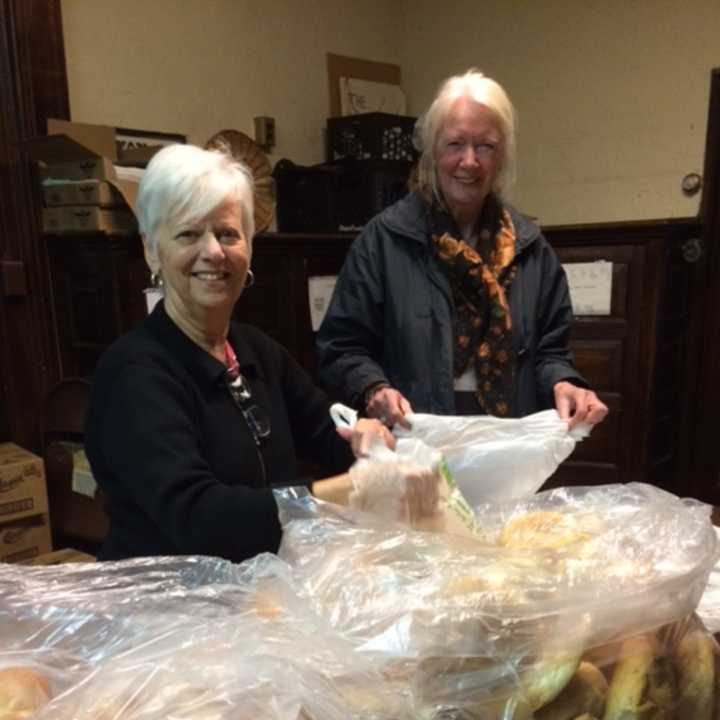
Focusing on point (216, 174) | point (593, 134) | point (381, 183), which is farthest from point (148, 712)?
point (593, 134)

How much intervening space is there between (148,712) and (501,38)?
3578 millimetres

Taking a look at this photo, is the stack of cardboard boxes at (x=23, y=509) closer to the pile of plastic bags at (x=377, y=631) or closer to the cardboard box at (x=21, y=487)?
the cardboard box at (x=21, y=487)

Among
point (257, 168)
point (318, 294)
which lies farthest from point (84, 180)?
point (318, 294)

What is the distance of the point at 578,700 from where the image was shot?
52cm

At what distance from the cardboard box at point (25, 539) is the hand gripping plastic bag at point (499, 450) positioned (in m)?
1.66

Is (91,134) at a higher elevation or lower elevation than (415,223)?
higher

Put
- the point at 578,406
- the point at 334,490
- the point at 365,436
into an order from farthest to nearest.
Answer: the point at 578,406, the point at 365,436, the point at 334,490

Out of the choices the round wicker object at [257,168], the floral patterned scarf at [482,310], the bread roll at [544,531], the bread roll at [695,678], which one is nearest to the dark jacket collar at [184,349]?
the bread roll at [544,531]

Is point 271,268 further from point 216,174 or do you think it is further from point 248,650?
point 248,650

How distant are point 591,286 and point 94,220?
1.89m

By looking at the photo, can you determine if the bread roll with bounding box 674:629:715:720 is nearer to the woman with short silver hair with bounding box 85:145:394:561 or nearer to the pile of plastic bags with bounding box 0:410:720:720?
the pile of plastic bags with bounding box 0:410:720:720

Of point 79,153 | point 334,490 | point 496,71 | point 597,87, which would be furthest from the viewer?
point 496,71

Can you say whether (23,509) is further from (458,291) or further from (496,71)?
(496,71)

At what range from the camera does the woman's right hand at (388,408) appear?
1.30 meters
